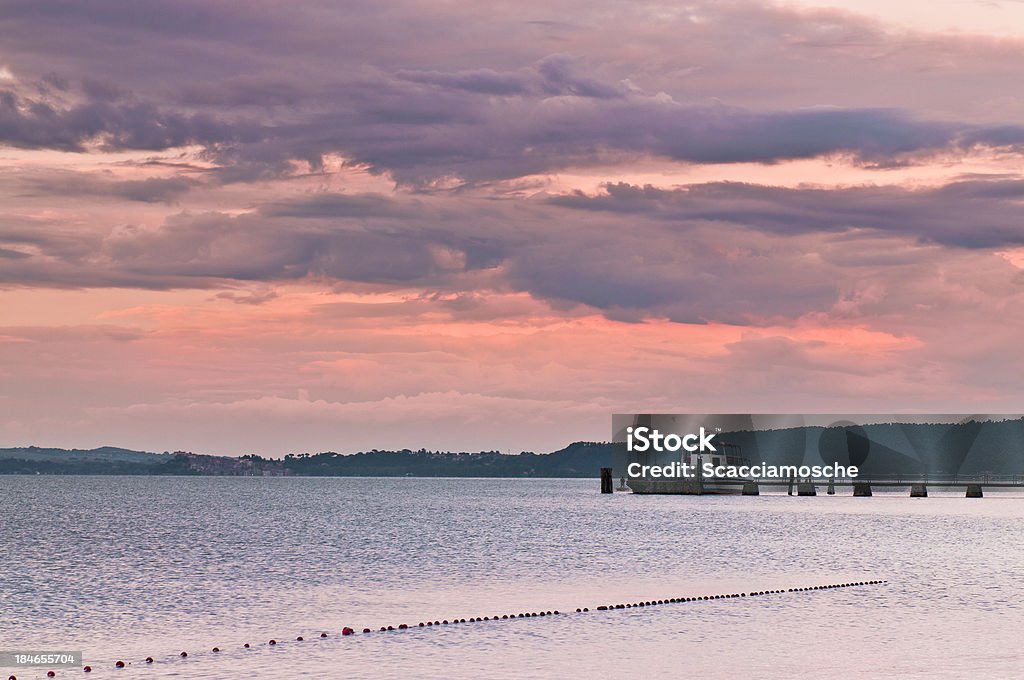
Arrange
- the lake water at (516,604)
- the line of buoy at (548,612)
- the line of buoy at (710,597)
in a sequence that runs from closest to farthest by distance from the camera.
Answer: the lake water at (516,604) → the line of buoy at (548,612) → the line of buoy at (710,597)

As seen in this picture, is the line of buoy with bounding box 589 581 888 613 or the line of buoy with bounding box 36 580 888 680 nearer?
the line of buoy with bounding box 36 580 888 680

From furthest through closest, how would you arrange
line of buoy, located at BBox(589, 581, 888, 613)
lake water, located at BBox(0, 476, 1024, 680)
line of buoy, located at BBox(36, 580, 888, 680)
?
line of buoy, located at BBox(589, 581, 888, 613) → line of buoy, located at BBox(36, 580, 888, 680) → lake water, located at BBox(0, 476, 1024, 680)

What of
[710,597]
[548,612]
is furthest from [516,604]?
[710,597]

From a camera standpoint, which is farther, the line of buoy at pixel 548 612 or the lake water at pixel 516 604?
the line of buoy at pixel 548 612

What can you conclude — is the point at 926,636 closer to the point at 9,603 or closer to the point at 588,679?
the point at 588,679

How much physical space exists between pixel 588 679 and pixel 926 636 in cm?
1540

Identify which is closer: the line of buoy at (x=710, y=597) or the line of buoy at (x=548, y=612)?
the line of buoy at (x=548, y=612)

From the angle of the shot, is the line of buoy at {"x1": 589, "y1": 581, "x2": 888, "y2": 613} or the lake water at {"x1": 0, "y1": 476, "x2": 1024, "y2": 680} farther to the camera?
the line of buoy at {"x1": 589, "y1": 581, "x2": 888, "y2": 613}

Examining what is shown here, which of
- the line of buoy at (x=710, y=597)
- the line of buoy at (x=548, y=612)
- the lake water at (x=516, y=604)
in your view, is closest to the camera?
the lake water at (x=516, y=604)

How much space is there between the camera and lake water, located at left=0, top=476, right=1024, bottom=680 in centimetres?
4259

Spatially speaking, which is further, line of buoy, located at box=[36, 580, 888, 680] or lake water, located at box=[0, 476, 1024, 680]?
line of buoy, located at box=[36, 580, 888, 680]

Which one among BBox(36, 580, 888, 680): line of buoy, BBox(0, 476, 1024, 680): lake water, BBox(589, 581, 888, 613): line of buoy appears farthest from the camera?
BBox(589, 581, 888, 613): line of buoy

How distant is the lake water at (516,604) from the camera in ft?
140

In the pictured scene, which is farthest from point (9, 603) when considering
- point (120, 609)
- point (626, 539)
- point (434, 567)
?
point (626, 539)
